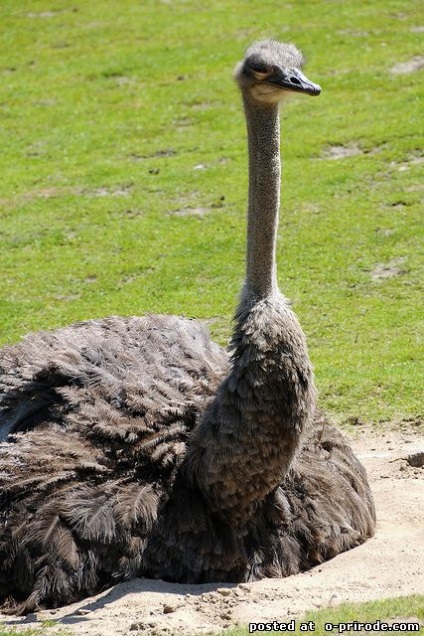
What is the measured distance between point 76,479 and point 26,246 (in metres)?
7.19

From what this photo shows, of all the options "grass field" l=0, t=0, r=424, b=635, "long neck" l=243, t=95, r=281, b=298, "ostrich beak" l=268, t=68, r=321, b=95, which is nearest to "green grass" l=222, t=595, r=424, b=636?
"long neck" l=243, t=95, r=281, b=298

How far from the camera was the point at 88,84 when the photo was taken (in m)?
19.4

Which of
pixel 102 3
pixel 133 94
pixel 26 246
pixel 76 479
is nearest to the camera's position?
Answer: pixel 76 479

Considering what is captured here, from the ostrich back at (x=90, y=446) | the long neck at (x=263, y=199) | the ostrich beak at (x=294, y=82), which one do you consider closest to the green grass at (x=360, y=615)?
the ostrich back at (x=90, y=446)

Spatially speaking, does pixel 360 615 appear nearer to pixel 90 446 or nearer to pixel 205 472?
pixel 205 472

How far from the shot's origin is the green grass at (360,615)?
17.1 ft

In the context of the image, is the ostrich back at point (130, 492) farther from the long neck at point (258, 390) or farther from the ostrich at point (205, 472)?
the long neck at point (258, 390)

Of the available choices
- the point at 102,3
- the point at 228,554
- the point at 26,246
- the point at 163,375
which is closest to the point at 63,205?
the point at 26,246

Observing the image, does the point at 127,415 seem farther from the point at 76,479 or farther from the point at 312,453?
the point at 312,453

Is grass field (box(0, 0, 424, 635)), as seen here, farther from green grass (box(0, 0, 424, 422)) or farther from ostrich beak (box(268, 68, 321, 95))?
ostrich beak (box(268, 68, 321, 95))

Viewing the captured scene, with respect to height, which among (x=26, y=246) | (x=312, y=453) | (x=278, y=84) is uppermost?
(x=278, y=84)

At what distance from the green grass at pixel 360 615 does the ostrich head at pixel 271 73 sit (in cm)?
238

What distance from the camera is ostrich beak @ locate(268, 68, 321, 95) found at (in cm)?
579

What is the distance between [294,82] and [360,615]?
246 cm
